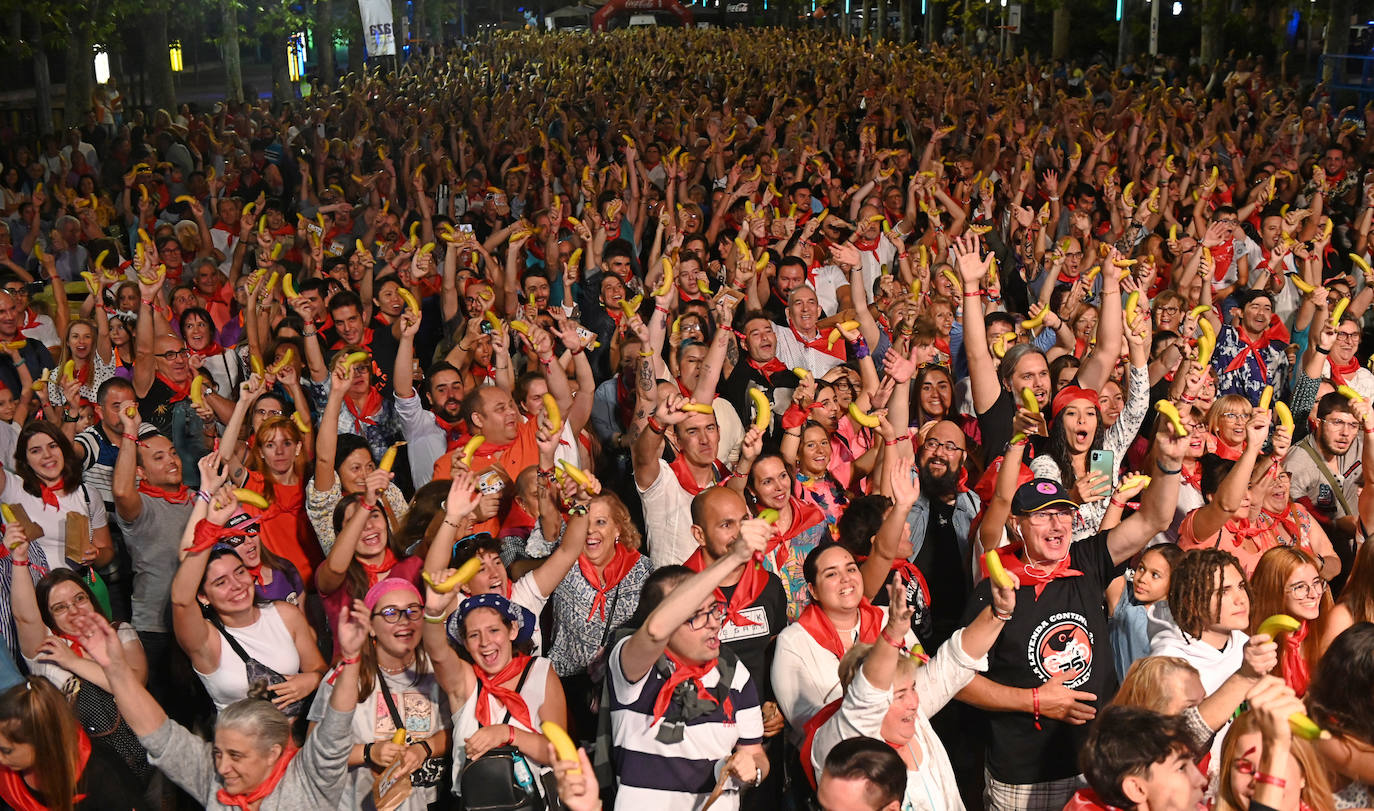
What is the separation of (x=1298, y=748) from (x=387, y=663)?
2.67 m

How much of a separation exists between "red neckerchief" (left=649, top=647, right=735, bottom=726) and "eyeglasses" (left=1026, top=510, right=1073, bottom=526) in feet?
4.00

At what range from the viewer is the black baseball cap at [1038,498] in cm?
445

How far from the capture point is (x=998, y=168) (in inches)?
539

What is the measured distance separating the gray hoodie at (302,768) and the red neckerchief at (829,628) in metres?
1.47

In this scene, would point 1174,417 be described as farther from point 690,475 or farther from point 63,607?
point 63,607

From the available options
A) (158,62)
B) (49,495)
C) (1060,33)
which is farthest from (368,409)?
(1060,33)

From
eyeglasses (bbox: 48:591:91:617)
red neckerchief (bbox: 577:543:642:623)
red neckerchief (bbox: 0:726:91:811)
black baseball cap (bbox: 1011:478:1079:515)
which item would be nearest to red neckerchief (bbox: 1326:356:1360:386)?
black baseball cap (bbox: 1011:478:1079:515)

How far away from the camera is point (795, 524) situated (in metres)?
5.20

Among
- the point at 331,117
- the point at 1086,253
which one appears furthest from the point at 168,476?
the point at 331,117

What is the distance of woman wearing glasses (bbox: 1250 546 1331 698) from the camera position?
4270mm

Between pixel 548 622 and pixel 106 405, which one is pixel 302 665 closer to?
pixel 548 622

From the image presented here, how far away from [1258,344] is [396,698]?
213 inches

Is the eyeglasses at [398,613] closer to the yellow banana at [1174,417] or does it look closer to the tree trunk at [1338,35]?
the yellow banana at [1174,417]

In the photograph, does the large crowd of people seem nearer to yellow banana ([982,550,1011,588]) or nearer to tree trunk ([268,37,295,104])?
yellow banana ([982,550,1011,588])
